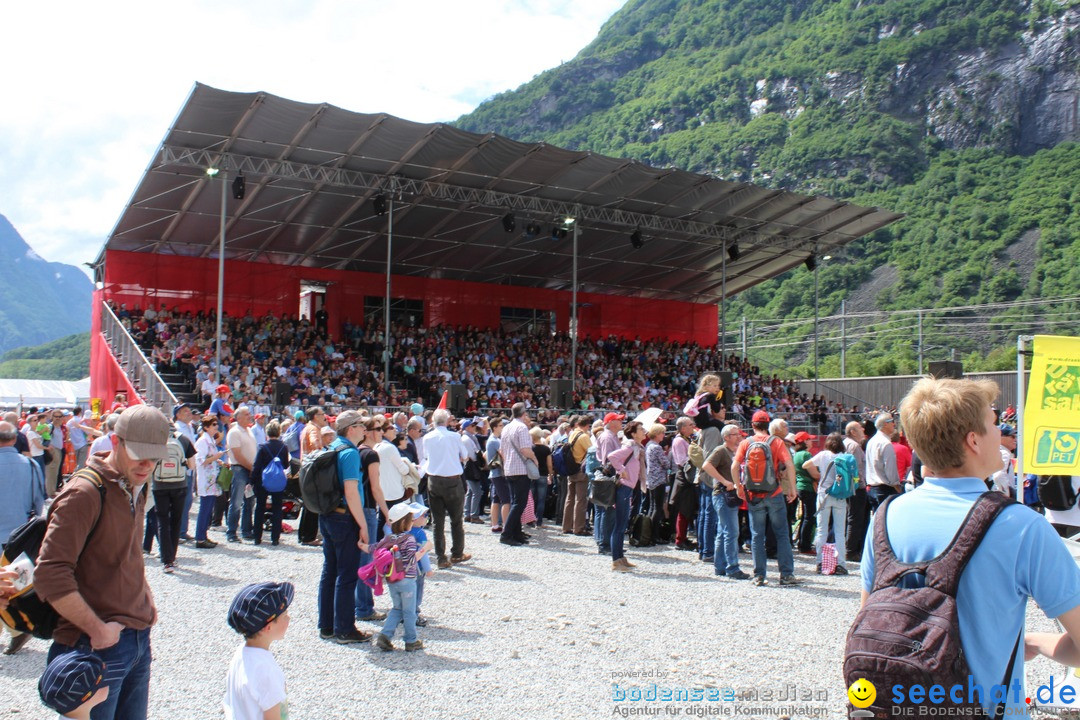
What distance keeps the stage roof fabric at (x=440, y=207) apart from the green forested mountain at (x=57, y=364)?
85112 millimetres

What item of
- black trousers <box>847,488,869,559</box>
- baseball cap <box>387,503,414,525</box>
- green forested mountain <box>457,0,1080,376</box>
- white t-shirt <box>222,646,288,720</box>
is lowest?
black trousers <box>847,488,869,559</box>

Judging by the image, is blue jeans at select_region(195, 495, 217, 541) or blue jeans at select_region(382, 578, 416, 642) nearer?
blue jeans at select_region(382, 578, 416, 642)

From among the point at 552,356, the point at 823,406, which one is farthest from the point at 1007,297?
the point at 552,356

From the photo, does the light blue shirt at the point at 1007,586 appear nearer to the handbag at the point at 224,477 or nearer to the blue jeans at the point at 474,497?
the handbag at the point at 224,477

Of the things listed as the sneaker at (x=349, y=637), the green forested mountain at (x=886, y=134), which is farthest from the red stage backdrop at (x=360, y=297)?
the sneaker at (x=349, y=637)

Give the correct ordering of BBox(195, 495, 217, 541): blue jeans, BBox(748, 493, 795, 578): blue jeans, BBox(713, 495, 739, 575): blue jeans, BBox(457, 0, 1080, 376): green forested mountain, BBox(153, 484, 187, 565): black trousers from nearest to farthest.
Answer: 1. BBox(748, 493, 795, 578): blue jeans
2. BBox(153, 484, 187, 565): black trousers
3. BBox(713, 495, 739, 575): blue jeans
4. BBox(195, 495, 217, 541): blue jeans
5. BBox(457, 0, 1080, 376): green forested mountain

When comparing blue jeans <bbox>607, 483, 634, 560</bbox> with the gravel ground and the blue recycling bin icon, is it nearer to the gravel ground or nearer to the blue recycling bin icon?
the gravel ground

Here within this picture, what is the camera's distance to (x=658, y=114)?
86.1 meters

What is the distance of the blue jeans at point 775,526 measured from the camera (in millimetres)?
7473

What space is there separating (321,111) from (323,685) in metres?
14.4

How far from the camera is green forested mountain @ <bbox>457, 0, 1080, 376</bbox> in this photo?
59.5 m

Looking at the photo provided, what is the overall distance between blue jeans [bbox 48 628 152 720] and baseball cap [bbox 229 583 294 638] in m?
0.31

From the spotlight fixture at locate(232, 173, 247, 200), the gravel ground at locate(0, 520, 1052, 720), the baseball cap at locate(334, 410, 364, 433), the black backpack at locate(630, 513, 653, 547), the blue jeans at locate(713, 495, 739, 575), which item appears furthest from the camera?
the spotlight fixture at locate(232, 173, 247, 200)

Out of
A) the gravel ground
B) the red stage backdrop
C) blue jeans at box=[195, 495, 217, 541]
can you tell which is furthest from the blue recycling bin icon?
the red stage backdrop
